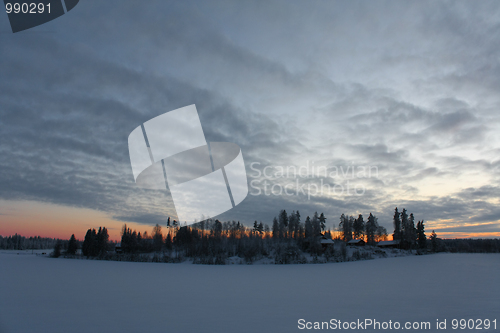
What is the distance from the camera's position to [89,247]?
3019 inches

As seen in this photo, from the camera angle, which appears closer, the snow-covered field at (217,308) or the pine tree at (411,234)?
the snow-covered field at (217,308)

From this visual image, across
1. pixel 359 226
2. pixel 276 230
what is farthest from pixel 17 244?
pixel 359 226

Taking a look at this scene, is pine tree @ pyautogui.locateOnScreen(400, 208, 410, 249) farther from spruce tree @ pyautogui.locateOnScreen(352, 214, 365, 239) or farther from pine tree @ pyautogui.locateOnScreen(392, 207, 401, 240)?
spruce tree @ pyautogui.locateOnScreen(352, 214, 365, 239)

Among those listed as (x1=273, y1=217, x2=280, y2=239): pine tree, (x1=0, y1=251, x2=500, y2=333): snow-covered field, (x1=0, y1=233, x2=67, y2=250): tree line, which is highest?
(x1=0, y1=251, x2=500, y2=333): snow-covered field

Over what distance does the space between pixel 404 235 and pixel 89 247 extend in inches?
3736

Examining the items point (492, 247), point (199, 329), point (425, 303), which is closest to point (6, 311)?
point (199, 329)

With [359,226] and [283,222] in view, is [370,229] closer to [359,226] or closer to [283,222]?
[359,226]

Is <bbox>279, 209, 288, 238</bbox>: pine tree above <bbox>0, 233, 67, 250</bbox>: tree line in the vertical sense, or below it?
above

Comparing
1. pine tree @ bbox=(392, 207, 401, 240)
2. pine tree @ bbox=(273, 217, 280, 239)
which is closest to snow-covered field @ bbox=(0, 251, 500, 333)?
pine tree @ bbox=(273, 217, 280, 239)

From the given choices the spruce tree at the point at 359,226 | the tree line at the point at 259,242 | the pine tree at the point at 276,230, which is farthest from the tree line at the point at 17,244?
the spruce tree at the point at 359,226

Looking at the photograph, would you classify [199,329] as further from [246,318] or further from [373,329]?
[373,329]

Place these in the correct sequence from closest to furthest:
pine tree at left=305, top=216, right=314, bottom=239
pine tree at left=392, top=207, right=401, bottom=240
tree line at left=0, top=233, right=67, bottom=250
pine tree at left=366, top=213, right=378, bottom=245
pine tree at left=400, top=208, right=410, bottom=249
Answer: pine tree at left=400, top=208, right=410, bottom=249, pine tree at left=305, top=216, right=314, bottom=239, pine tree at left=392, top=207, right=401, bottom=240, pine tree at left=366, top=213, right=378, bottom=245, tree line at left=0, top=233, right=67, bottom=250

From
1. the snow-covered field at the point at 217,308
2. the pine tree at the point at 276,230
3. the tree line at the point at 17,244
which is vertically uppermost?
the snow-covered field at the point at 217,308

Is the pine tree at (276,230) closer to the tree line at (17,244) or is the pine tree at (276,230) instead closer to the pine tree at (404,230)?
the pine tree at (404,230)
